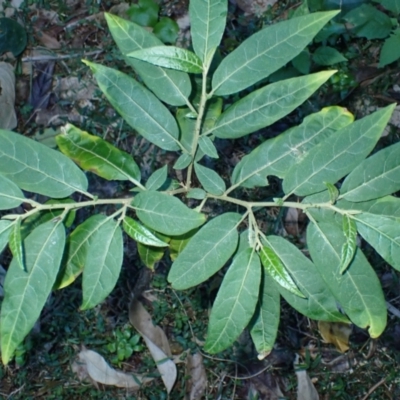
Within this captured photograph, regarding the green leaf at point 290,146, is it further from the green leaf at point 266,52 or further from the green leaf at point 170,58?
the green leaf at point 170,58

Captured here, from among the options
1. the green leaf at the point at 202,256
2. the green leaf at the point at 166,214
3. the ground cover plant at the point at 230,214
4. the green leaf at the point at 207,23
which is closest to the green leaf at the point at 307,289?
the ground cover plant at the point at 230,214

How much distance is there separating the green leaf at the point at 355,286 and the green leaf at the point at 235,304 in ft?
0.52

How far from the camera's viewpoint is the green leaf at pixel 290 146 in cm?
134

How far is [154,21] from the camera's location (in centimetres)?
297

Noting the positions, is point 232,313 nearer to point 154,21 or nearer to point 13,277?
point 13,277

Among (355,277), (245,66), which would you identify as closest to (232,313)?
(355,277)

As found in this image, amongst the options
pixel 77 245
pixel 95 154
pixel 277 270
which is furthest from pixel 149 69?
pixel 277 270

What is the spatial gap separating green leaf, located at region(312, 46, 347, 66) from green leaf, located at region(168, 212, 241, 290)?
162 cm

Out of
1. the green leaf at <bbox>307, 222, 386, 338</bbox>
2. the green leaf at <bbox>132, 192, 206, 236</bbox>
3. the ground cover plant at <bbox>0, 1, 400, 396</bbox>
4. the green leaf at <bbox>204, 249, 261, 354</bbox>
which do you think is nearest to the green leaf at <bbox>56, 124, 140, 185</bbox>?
the ground cover plant at <bbox>0, 1, 400, 396</bbox>

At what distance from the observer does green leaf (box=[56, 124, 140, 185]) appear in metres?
1.36

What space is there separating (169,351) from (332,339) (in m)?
0.76

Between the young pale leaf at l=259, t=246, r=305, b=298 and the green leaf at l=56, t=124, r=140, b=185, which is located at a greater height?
the green leaf at l=56, t=124, r=140, b=185

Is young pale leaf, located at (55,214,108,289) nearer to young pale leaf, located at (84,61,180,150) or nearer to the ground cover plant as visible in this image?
the ground cover plant

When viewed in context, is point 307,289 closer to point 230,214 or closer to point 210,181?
point 230,214
